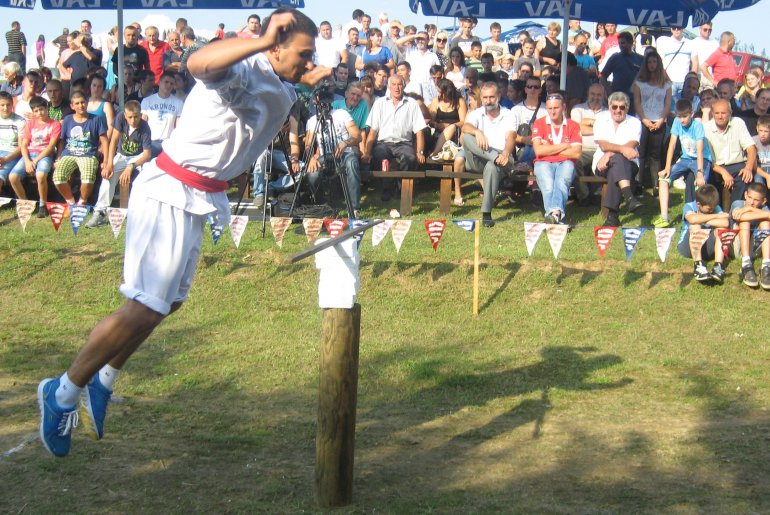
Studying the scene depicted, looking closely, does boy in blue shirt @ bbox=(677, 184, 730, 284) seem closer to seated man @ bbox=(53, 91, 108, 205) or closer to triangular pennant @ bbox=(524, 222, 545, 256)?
triangular pennant @ bbox=(524, 222, 545, 256)

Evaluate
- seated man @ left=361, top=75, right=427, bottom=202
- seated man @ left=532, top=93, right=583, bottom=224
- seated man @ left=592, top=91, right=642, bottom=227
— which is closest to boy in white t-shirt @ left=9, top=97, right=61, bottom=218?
seated man @ left=361, top=75, right=427, bottom=202

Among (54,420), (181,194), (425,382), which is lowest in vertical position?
(425,382)

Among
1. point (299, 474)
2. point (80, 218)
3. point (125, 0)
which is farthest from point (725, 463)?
point (125, 0)

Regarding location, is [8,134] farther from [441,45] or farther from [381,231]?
[441,45]

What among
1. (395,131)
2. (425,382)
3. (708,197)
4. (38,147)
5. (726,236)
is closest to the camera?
(425,382)

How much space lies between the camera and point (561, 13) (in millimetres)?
13789

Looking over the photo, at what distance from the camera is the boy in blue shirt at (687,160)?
11.5m

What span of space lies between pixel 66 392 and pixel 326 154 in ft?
23.6

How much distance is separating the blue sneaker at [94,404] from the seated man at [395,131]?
7.83 meters

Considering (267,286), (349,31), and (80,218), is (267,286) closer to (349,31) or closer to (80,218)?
(80,218)

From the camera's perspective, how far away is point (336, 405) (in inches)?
204

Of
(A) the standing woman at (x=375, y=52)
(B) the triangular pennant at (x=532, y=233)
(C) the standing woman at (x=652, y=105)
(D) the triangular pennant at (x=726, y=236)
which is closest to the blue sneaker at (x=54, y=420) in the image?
(B) the triangular pennant at (x=532, y=233)

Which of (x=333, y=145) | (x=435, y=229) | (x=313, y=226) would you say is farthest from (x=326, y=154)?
(x=435, y=229)

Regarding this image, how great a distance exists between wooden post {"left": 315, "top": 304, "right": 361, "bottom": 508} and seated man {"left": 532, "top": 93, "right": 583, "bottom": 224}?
6.55 m
